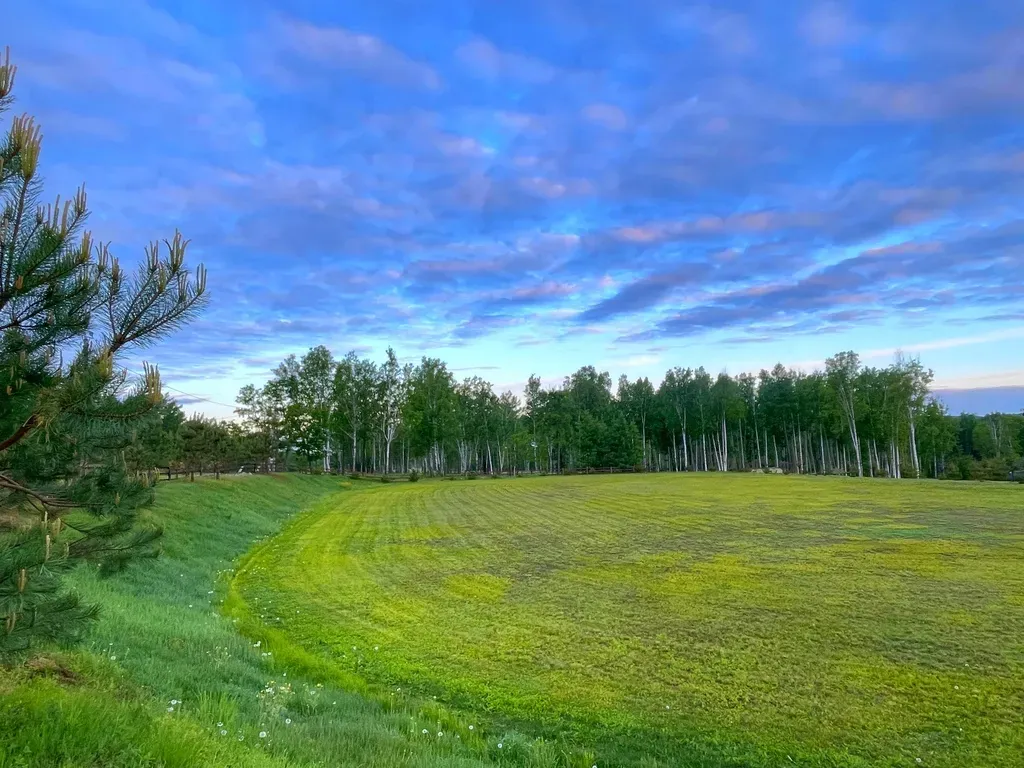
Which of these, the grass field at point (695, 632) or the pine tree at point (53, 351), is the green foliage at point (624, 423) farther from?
the pine tree at point (53, 351)

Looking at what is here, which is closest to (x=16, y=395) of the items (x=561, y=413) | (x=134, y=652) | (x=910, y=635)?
(x=134, y=652)

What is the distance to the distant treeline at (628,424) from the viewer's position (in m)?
69.1

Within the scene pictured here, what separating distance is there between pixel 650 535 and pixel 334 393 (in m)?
63.0

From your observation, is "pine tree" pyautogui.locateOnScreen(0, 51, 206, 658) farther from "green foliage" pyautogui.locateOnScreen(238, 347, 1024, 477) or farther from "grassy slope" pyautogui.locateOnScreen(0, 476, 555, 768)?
"green foliage" pyautogui.locateOnScreen(238, 347, 1024, 477)

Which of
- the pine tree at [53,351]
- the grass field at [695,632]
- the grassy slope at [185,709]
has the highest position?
the pine tree at [53,351]

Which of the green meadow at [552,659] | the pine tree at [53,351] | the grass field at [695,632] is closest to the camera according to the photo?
the pine tree at [53,351]

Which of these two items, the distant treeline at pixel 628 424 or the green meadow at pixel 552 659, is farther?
the distant treeline at pixel 628 424

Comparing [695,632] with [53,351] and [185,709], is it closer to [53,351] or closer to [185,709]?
[185,709]

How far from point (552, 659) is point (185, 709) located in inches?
189

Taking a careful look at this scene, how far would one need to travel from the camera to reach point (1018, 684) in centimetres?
684

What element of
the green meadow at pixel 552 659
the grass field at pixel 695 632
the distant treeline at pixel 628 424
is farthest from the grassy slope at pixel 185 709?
the distant treeline at pixel 628 424

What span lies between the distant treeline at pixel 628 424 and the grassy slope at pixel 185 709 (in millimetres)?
57900

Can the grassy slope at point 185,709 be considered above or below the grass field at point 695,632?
above

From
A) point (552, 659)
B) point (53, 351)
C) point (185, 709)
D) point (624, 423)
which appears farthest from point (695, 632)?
point (624, 423)
